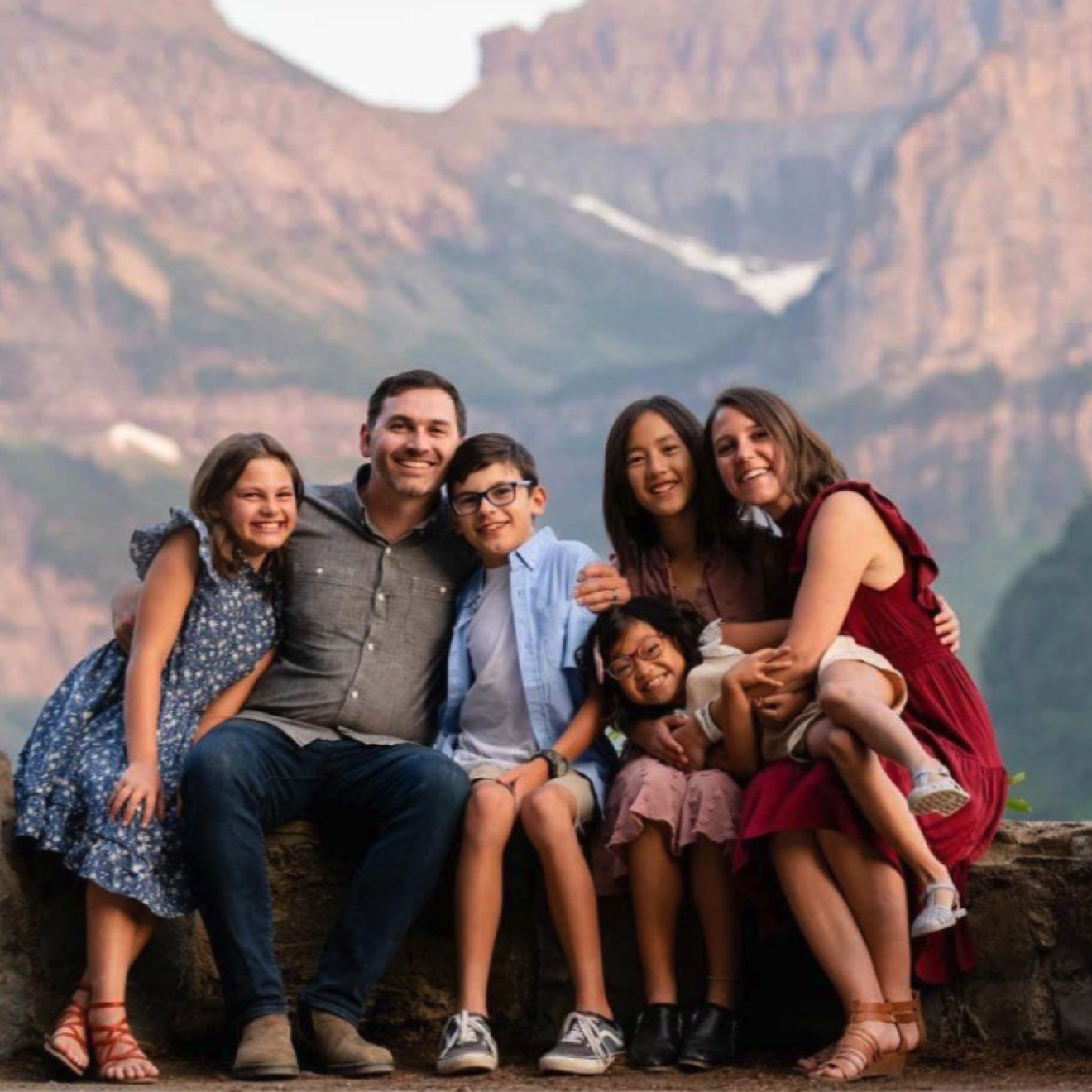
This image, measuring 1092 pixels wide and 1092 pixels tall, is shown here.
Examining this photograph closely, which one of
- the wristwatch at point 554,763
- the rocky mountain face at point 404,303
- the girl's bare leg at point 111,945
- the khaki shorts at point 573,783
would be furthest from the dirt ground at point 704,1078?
the rocky mountain face at point 404,303

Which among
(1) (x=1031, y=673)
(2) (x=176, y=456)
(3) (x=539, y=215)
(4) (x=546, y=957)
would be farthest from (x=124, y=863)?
(3) (x=539, y=215)

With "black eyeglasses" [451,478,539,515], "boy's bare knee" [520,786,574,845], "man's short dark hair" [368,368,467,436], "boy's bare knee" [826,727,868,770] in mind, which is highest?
"man's short dark hair" [368,368,467,436]

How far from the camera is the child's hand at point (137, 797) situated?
462 cm

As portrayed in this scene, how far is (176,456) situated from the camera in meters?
140

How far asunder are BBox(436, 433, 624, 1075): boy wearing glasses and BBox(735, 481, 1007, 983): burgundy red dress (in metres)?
0.43

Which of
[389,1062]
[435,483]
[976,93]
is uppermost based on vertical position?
[976,93]

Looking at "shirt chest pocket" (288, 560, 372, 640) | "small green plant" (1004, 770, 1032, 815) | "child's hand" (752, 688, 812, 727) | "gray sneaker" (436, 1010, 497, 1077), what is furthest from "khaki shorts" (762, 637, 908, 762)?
"shirt chest pocket" (288, 560, 372, 640)

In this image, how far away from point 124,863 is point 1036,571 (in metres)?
78.1

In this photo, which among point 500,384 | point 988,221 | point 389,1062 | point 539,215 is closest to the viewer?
point 389,1062

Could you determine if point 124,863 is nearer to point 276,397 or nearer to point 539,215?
point 276,397

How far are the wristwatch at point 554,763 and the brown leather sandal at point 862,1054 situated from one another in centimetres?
91

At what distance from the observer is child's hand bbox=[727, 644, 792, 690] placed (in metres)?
4.63

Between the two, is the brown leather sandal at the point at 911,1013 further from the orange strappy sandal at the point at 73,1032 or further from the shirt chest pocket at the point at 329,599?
the orange strappy sandal at the point at 73,1032

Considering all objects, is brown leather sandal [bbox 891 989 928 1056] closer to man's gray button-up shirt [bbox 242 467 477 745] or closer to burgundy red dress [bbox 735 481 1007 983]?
burgundy red dress [bbox 735 481 1007 983]
